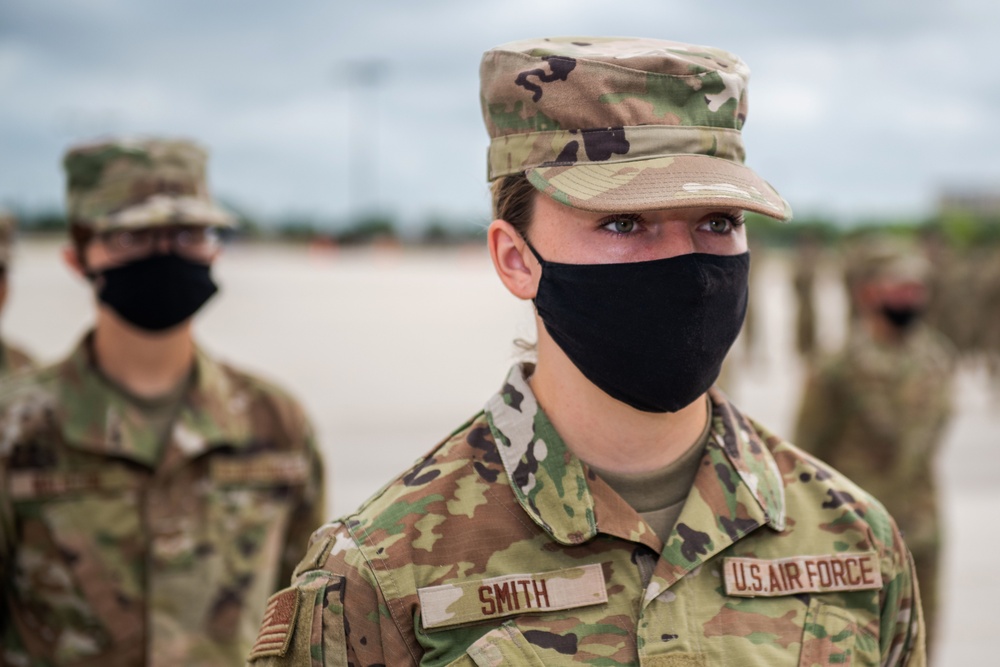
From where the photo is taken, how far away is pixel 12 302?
18938 mm

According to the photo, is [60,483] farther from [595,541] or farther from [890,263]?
[890,263]

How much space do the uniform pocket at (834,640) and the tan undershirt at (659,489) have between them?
10.4 inches

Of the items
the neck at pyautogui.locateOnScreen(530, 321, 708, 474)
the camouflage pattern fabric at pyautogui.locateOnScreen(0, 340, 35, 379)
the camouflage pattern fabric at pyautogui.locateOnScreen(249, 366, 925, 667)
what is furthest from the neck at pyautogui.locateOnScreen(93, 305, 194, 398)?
the camouflage pattern fabric at pyautogui.locateOnScreen(0, 340, 35, 379)

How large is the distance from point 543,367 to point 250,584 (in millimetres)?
1590

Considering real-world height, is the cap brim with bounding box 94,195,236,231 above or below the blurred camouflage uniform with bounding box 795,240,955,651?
above

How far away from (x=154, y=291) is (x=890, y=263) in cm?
353

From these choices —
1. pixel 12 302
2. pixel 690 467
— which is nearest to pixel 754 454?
pixel 690 467

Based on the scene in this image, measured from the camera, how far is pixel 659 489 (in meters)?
1.88

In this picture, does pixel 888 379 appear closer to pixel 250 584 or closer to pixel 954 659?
pixel 954 659

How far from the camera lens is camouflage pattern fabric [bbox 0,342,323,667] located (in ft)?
9.83

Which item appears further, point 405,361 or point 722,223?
point 405,361

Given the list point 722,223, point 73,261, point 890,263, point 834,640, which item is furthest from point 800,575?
point 890,263

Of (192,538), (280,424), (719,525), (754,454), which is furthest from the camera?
(280,424)

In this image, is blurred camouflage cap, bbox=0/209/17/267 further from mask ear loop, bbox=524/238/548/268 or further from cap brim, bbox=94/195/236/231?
mask ear loop, bbox=524/238/548/268
